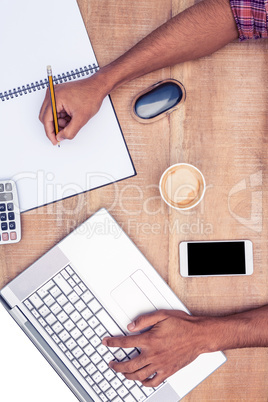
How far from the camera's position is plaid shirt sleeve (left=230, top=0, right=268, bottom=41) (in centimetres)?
69

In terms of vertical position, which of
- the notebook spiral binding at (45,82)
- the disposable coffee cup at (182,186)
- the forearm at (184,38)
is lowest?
the disposable coffee cup at (182,186)

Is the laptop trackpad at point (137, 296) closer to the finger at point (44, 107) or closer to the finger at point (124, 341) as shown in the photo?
the finger at point (124, 341)

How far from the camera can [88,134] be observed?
2.34 ft

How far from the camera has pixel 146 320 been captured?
2.24 feet

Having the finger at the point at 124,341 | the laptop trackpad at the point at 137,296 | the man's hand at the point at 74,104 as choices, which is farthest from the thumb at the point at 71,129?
the finger at the point at 124,341

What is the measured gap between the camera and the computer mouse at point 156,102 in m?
0.71

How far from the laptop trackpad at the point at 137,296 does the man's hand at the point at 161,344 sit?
0.02 meters

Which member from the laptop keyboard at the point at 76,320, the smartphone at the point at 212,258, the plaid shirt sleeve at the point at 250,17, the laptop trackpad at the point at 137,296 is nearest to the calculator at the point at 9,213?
the laptop keyboard at the point at 76,320

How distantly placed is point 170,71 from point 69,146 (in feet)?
0.89

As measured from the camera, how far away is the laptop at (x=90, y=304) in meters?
0.69

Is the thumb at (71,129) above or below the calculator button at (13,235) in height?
above

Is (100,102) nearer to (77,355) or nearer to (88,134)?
(88,134)

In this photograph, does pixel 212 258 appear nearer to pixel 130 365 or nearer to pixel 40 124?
pixel 130 365

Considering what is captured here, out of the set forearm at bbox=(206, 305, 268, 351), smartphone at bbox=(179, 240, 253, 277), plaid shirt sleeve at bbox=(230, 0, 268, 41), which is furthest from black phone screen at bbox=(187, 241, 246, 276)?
plaid shirt sleeve at bbox=(230, 0, 268, 41)
